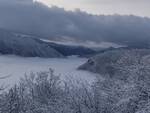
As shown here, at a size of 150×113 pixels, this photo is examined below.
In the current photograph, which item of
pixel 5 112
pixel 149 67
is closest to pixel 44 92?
pixel 5 112

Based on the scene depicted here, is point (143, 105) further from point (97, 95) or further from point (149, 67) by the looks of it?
point (97, 95)

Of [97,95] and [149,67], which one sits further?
[97,95]

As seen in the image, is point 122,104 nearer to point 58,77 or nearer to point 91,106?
point 91,106

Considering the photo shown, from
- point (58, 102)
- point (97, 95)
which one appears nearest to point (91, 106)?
point (97, 95)

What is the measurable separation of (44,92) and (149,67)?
97.7ft

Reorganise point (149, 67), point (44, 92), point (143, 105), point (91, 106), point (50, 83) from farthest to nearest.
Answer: point (50, 83) < point (44, 92) < point (91, 106) < point (149, 67) < point (143, 105)

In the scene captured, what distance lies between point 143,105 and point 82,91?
58.5 ft

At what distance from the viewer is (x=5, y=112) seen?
42812 millimetres

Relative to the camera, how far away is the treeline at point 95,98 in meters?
32.1

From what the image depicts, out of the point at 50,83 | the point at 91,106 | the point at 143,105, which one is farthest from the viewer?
the point at 50,83

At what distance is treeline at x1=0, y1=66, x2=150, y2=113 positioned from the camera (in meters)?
32.1

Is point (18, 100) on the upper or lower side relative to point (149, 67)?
lower

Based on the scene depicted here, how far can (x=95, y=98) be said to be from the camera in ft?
139

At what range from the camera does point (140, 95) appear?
31.9 metres
